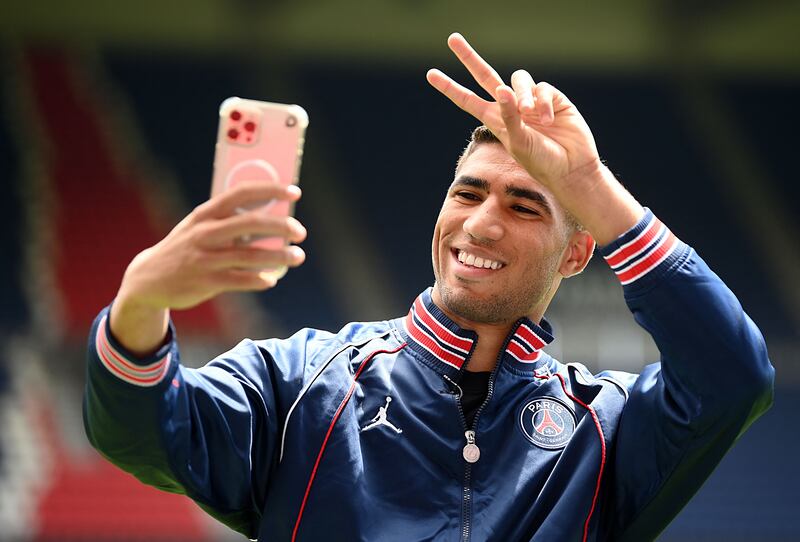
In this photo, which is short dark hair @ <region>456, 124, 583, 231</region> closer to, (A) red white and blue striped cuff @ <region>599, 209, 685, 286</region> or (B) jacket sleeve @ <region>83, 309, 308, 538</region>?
(A) red white and blue striped cuff @ <region>599, 209, 685, 286</region>

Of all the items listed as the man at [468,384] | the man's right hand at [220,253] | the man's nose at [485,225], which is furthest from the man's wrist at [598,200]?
the man's right hand at [220,253]

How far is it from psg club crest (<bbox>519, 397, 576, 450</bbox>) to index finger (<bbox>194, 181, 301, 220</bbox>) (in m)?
0.84

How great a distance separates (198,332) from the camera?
31.2 ft

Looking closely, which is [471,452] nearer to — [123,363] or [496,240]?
[496,240]

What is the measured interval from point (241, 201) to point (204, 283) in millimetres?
119

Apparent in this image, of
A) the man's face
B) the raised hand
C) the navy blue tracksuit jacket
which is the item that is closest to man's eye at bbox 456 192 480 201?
the man's face

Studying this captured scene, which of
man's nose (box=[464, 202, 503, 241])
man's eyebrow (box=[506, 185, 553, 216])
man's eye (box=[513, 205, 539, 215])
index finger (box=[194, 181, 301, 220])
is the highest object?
man's eyebrow (box=[506, 185, 553, 216])

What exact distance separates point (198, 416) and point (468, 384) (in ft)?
1.95

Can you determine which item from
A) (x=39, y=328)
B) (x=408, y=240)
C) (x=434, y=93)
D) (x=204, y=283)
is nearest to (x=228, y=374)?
(x=204, y=283)

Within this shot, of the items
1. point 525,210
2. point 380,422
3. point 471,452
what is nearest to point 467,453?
point 471,452

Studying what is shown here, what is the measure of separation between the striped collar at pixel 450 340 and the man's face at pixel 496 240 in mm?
33

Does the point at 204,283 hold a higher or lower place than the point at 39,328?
higher

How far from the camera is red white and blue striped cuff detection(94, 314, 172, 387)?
59.1 inches

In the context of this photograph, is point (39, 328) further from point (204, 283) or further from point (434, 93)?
point (204, 283)
